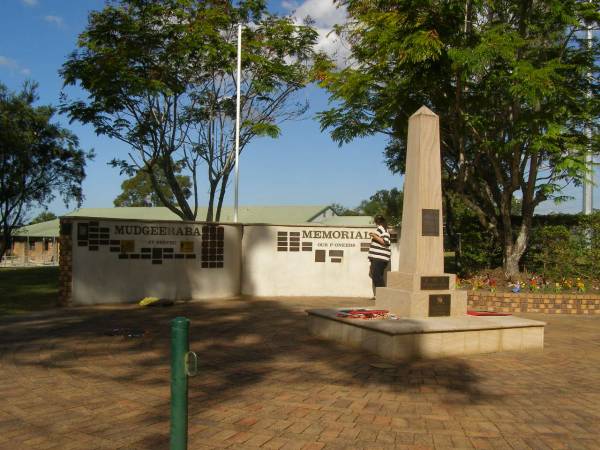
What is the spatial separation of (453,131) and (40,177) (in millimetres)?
17202

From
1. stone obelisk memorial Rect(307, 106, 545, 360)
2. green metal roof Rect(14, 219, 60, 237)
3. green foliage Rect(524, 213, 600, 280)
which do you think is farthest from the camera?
green metal roof Rect(14, 219, 60, 237)

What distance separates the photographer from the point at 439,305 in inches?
310

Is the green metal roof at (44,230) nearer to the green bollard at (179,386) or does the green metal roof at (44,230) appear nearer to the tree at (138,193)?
the tree at (138,193)

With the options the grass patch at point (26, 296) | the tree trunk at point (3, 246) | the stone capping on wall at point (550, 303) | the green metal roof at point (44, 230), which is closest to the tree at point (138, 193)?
the green metal roof at point (44, 230)

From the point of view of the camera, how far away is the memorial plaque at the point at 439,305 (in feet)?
25.7

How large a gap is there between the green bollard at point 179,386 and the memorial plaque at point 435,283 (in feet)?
18.0

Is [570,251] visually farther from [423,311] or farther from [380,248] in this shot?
[423,311]

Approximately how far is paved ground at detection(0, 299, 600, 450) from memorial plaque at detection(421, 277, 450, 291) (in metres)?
1.28

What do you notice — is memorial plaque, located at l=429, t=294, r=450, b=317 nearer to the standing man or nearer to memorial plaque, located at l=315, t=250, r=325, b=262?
the standing man

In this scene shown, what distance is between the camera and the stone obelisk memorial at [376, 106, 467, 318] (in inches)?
309

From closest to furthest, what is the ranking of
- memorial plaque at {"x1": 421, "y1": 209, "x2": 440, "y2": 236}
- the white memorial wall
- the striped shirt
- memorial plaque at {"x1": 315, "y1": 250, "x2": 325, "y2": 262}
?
memorial plaque at {"x1": 421, "y1": 209, "x2": 440, "y2": 236} < the white memorial wall < the striped shirt < memorial plaque at {"x1": 315, "y1": 250, "x2": 325, "y2": 262}

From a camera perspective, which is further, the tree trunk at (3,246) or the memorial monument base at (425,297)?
the tree trunk at (3,246)

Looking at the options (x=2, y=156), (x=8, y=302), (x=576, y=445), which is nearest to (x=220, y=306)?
(x=8, y=302)

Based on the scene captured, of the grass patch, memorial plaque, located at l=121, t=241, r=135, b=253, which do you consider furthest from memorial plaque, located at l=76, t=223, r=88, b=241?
the grass patch
